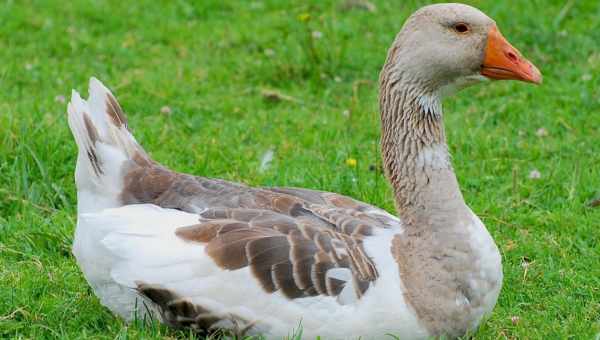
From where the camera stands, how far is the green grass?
224 inches

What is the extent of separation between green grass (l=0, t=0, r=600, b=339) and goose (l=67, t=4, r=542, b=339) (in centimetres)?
32

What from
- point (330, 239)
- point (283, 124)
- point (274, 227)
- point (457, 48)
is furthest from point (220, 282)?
point (283, 124)

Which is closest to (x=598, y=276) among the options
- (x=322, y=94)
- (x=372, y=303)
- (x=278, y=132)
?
(x=372, y=303)

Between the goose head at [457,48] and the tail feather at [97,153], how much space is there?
63.9 inches

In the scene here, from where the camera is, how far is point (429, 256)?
493 cm

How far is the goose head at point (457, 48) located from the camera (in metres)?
5.00

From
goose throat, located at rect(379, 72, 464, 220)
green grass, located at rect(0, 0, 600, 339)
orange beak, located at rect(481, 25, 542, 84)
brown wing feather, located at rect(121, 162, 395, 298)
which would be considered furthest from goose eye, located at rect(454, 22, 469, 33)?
green grass, located at rect(0, 0, 600, 339)

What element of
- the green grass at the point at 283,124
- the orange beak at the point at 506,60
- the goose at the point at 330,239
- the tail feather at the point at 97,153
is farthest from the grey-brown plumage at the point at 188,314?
the orange beak at the point at 506,60

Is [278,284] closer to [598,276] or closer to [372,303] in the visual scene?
[372,303]

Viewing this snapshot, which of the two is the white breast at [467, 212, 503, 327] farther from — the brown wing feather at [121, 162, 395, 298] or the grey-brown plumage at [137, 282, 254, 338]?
the grey-brown plumage at [137, 282, 254, 338]

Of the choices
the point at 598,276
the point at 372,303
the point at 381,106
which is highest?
the point at 381,106

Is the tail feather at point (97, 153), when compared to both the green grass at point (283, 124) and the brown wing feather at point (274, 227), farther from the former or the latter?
the green grass at point (283, 124)

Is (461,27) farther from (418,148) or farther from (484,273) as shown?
(484,273)

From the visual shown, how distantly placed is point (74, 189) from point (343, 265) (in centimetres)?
277
